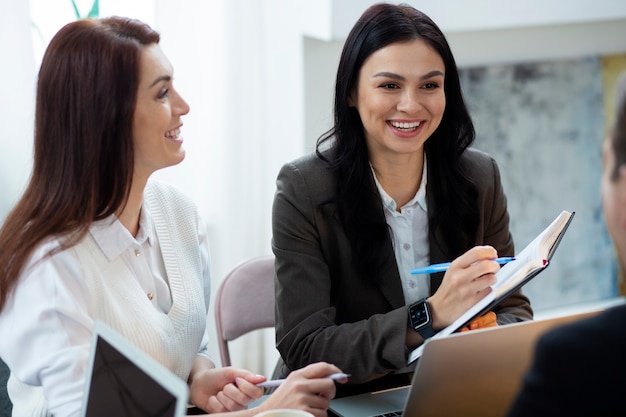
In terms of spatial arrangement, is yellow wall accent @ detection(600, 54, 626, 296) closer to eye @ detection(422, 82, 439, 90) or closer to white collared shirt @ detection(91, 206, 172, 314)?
eye @ detection(422, 82, 439, 90)

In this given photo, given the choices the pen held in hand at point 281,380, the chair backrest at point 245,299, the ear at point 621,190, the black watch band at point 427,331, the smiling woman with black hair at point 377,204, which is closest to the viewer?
the ear at point 621,190

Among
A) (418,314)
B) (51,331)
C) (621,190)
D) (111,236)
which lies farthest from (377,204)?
(621,190)

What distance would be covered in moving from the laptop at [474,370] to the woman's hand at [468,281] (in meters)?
0.29

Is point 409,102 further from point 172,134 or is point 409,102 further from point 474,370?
point 474,370

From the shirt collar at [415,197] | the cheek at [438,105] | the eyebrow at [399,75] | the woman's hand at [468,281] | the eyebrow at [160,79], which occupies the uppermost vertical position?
the eyebrow at [160,79]

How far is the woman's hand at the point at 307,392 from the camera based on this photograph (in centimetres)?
128

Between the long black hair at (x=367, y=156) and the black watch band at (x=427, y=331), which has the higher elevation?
the long black hair at (x=367, y=156)

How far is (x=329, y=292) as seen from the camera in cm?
173

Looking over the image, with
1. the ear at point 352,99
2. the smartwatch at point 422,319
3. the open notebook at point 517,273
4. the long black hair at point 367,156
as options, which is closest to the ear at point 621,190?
the open notebook at point 517,273

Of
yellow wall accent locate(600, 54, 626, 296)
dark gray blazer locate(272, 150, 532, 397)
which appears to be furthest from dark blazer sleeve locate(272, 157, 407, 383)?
yellow wall accent locate(600, 54, 626, 296)

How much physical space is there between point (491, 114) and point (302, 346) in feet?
6.24

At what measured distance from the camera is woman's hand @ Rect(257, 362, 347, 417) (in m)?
1.28

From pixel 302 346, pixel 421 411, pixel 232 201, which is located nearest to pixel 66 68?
pixel 302 346

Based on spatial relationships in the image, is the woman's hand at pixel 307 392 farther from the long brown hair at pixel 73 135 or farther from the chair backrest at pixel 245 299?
the chair backrest at pixel 245 299
